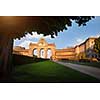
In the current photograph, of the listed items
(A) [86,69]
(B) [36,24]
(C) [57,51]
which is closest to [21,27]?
(B) [36,24]

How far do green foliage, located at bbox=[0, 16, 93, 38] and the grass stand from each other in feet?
2.73

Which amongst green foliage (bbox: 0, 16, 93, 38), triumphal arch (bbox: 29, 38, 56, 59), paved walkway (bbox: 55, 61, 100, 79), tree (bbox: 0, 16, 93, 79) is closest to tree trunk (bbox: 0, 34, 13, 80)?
tree (bbox: 0, 16, 93, 79)

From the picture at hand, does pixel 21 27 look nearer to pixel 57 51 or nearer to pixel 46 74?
pixel 57 51

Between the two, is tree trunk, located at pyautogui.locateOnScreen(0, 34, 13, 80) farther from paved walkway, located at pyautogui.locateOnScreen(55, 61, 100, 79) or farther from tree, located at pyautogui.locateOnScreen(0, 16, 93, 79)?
paved walkway, located at pyautogui.locateOnScreen(55, 61, 100, 79)

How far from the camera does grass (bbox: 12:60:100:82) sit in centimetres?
652

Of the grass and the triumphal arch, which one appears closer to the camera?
the grass

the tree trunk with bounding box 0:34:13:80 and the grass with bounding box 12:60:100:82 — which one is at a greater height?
the tree trunk with bounding box 0:34:13:80

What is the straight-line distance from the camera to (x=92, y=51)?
6844mm

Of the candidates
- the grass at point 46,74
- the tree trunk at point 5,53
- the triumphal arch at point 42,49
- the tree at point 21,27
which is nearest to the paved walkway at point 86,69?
the grass at point 46,74

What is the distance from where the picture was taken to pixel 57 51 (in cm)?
679

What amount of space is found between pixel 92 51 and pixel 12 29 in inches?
86.7

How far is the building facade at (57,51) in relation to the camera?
Result: 674 centimetres
